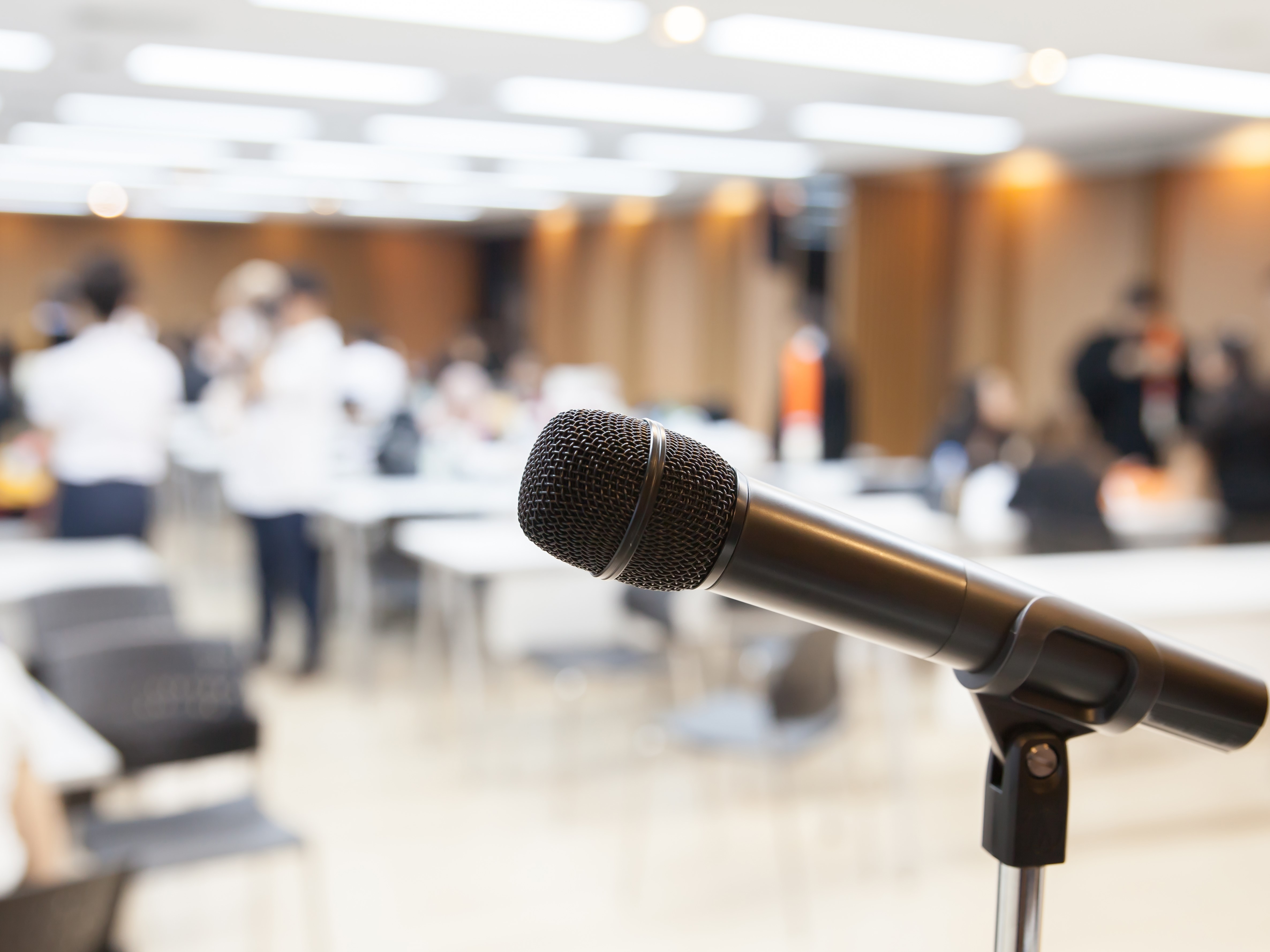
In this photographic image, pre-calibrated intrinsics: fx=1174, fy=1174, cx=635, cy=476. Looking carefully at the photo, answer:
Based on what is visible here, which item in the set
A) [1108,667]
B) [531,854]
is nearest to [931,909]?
[531,854]

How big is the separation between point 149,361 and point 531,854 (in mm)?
2452

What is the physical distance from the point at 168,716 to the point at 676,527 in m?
2.33

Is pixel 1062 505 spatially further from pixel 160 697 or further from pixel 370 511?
pixel 160 697

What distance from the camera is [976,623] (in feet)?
2.07

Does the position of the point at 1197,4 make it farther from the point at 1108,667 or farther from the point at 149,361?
the point at 1108,667

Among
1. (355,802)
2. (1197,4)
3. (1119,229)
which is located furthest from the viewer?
(1119,229)

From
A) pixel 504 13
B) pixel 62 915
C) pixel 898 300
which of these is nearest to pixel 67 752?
pixel 62 915

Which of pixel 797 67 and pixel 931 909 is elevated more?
pixel 797 67

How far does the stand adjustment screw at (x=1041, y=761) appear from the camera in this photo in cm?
68

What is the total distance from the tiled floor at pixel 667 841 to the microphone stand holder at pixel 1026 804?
6.21 ft

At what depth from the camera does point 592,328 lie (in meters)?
13.5

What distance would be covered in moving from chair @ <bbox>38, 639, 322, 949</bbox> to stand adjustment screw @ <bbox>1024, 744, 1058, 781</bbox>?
2.09 metres

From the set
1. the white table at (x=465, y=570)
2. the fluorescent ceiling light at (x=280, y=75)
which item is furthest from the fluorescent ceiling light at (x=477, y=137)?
the white table at (x=465, y=570)

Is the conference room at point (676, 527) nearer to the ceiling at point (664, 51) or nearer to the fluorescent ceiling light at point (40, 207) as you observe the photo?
the ceiling at point (664, 51)
